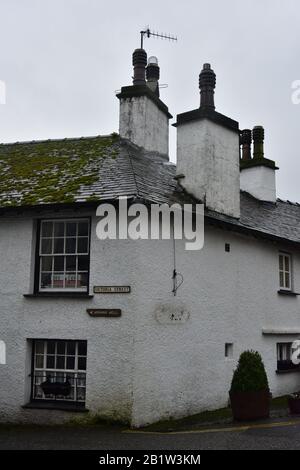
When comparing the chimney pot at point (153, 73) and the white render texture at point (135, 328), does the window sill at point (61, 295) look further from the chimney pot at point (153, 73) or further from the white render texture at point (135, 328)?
the chimney pot at point (153, 73)

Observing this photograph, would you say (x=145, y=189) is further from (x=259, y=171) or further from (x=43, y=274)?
(x=259, y=171)

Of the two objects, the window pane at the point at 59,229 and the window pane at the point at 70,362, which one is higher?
the window pane at the point at 59,229

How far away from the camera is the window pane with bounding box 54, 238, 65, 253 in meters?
12.8

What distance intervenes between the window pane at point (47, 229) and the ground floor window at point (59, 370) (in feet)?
7.67

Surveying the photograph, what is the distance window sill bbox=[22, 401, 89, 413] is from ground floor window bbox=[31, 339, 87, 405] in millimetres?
110

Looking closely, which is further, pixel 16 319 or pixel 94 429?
pixel 16 319

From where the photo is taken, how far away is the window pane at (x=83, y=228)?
41.2 feet

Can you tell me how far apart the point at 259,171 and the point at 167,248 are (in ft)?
31.6

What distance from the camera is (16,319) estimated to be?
12578mm

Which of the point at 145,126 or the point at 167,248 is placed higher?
the point at 145,126

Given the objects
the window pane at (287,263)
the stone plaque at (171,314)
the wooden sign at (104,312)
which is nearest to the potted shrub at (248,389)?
the stone plaque at (171,314)

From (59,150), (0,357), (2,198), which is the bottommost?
(0,357)

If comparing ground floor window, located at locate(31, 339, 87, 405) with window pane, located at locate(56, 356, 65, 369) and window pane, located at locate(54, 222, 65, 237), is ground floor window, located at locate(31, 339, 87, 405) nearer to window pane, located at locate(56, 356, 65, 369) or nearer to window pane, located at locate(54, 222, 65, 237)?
window pane, located at locate(56, 356, 65, 369)
